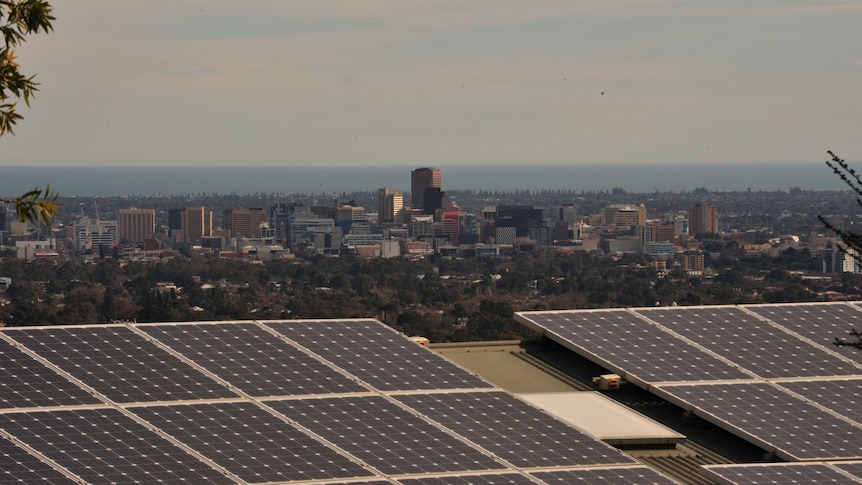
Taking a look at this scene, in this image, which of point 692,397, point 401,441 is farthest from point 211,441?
point 692,397

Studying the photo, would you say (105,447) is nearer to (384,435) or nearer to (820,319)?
(384,435)

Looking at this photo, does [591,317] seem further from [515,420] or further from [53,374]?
[53,374]

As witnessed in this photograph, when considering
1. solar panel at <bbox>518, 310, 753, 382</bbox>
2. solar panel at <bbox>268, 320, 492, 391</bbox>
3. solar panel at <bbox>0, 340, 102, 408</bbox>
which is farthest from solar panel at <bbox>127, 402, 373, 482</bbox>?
solar panel at <bbox>518, 310, 753, 382</bbox>

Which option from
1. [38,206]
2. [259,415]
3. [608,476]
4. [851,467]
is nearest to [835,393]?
[851,467]

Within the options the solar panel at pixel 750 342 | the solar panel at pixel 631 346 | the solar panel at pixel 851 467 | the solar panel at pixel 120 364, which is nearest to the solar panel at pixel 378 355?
the solar panel at pixel 120 364

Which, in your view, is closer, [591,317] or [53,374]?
[53,374]

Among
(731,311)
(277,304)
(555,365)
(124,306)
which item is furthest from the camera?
(277,304)
